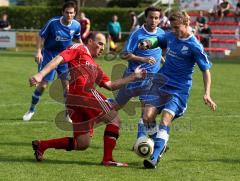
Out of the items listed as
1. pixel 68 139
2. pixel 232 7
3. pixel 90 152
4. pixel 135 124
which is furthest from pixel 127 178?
pixel 232 7

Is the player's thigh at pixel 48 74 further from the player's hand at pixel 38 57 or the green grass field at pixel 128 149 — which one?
the green grass field at pixel 128 149

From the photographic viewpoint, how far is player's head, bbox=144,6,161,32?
9.12 metres

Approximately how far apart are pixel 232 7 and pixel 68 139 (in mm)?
28926

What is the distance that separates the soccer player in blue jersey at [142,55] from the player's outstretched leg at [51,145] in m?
1.12

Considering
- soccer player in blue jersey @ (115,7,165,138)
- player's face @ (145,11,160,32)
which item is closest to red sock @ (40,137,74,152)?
soccer player in blue jersey @ (115,7,165,138)

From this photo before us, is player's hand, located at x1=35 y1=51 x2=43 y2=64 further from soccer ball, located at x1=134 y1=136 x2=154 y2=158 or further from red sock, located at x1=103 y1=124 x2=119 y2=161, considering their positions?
soccer ball, located at x1=134 y1=136 x2=154 y2=158

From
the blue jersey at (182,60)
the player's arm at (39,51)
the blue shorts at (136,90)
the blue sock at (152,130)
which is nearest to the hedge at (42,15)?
the player's arm at (39,51)

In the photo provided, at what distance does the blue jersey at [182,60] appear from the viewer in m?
8.26

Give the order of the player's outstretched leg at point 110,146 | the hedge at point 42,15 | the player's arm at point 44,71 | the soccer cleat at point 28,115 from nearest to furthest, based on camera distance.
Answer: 1. the player's arm at point 44,71
2. the player's outstretched leg at point 110,146
3. the soccer cleat at point 28,115
4. the hedge at point 42,15

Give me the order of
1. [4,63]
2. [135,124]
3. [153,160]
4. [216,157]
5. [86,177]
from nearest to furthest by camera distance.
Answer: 1. [86,177]
2. [153,160]
3. [216,157]
4. [135,124]
5. [4,63]

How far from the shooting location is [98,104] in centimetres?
840

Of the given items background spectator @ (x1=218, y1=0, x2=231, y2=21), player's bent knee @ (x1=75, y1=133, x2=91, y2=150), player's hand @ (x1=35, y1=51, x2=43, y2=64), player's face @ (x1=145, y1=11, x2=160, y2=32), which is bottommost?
background spectator @ (x1=218, y1=0, x2=231, y2=21)

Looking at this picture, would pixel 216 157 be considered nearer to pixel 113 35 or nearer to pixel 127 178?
pixel 127 178

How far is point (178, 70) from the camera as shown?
842 centimetres
